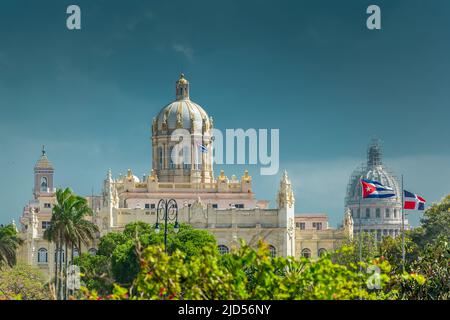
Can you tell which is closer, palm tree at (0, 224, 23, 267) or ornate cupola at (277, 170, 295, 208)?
palm tree at (0, 224, 23, 267)

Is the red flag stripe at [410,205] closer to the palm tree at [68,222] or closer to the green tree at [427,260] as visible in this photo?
the green tree at [427,260]

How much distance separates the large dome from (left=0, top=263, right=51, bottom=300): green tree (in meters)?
44.6

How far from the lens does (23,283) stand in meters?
121

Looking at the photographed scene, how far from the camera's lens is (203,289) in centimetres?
4494

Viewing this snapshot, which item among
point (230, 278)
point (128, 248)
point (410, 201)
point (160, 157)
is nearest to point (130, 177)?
point (160, 157)

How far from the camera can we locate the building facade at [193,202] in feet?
521

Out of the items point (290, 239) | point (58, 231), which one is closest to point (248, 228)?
point (290, 239)

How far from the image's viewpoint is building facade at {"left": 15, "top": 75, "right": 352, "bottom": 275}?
15888 centimetres

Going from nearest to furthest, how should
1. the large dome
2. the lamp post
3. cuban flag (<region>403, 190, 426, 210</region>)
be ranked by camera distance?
the lamp post → cuban flag (<region>403, 190, 426, 210</region>) → the large dome

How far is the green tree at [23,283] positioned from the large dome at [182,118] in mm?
44625

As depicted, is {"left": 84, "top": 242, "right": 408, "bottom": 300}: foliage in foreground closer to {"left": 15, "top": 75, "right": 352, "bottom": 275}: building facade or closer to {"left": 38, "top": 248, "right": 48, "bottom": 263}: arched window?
{"left": 15, "top": 75, "right": 352, "bottom": 275}: building facade

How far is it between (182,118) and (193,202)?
43.6ft

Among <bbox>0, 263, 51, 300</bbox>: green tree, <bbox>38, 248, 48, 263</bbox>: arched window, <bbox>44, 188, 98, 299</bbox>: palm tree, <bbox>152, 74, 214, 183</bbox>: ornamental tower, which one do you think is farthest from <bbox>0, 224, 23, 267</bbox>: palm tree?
<bbox>152, 74, 214, 183</bbox>: ornamental tower

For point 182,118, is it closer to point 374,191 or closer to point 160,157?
point 160,157
